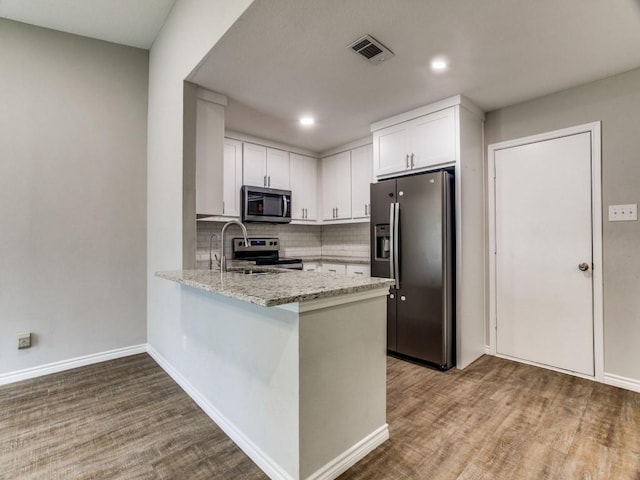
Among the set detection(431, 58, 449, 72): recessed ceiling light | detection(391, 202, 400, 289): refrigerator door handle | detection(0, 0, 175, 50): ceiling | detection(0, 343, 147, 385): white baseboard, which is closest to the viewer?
detection(431, 58, 449, 72): recessed ceiling light

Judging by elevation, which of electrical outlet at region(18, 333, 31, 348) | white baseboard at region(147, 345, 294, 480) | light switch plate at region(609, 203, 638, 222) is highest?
light switch plate at region(609, 203, 638, 222)

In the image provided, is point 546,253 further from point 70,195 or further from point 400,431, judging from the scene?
point 70,195

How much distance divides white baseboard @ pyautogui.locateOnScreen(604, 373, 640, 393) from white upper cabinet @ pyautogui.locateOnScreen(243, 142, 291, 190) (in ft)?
12.4

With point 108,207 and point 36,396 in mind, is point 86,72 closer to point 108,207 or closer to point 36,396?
point 108,207

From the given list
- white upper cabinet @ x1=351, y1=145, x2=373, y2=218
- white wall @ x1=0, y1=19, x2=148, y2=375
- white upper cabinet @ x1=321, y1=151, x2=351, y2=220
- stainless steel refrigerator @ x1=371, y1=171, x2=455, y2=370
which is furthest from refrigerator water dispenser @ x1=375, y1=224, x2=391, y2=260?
white wall @ x1=0, y1=19, x2=148, y2=375

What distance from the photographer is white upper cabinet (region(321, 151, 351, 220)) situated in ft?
14.3

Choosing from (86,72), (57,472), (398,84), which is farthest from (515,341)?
(86,72)

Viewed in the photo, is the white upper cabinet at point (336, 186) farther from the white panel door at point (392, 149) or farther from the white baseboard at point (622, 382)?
the white baseboard at point (622, 382)

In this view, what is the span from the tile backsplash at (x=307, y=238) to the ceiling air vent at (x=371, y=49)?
258cm

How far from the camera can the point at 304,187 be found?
4602 millimetres

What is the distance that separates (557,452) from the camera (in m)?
1.73

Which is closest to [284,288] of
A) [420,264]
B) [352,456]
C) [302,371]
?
[302,371]

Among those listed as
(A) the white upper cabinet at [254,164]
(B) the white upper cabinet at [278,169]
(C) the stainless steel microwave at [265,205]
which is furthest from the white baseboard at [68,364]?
(B) the white upper cabinet at [278,169]

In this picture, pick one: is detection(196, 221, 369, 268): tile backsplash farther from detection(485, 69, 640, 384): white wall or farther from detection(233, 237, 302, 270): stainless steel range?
detection(485, 69, 640, 384): white wall
